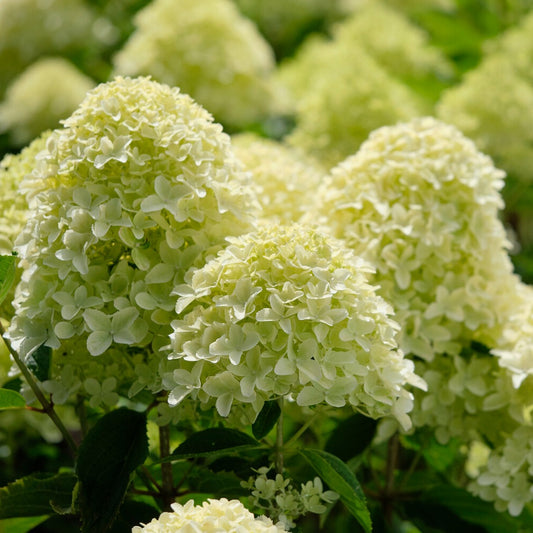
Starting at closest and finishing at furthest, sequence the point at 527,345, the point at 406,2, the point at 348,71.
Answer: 1. the point at 527,345
2. the point at 348,71
3. the point at 406,2

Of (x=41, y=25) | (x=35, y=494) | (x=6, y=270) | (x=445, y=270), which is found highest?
(x=445, y=270)

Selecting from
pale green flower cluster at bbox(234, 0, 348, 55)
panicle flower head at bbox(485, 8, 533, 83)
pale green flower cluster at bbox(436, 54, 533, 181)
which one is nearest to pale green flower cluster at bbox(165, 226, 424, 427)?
pale green flower cluster at bbox(436, 54, 533, 181)

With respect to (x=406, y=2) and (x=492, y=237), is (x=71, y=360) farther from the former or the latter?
(x=406, y=2)

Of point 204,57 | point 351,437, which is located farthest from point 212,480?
point 204,57

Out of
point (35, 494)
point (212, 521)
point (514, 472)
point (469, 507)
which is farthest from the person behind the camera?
point (469, 507)

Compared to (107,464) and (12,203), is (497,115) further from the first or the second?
(107,464)

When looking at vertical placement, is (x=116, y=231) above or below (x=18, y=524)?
above

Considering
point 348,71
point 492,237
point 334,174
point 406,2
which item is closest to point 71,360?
point 334,174
